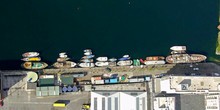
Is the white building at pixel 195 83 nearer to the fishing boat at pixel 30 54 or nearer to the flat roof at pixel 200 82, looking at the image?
the flat roof at pixel 200 82

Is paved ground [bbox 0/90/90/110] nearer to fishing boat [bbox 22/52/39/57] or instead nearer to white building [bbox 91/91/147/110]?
white building [bbox 91/91/147/110]

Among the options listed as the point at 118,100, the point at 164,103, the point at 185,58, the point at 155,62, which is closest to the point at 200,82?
the point at 164,103

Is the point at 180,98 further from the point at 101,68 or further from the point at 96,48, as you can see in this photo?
the point at 96,48

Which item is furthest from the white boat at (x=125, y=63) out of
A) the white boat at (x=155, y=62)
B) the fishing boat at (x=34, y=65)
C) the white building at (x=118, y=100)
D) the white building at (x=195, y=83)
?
the fishing boat at (x=34, y=65)

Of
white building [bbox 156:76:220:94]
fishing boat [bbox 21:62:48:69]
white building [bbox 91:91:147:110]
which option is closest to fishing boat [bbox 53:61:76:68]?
fishing boat [bbox 21:62:48:69]

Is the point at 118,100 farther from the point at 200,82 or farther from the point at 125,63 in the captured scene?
the point at 200,82
